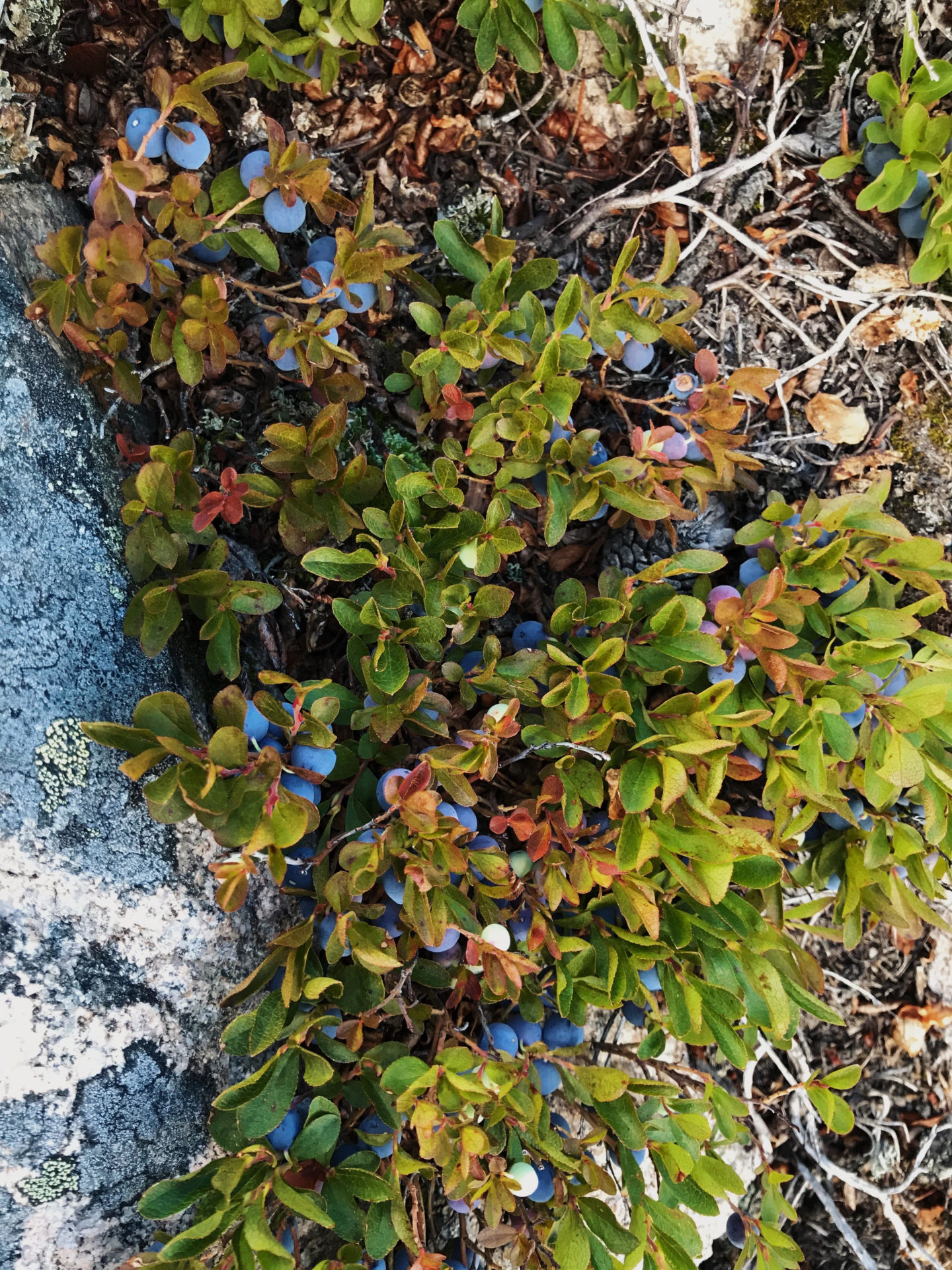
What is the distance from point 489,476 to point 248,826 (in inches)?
37.9

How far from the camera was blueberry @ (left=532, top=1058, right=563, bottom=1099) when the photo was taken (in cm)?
191

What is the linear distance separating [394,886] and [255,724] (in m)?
0.39

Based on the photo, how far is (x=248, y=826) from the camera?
5.07 ft

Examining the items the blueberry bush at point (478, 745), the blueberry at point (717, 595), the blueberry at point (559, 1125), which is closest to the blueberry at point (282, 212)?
the blueberry bush at point (478, 745)

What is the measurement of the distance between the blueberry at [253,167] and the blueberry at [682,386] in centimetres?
100

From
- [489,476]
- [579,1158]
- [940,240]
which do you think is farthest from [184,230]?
[579,1158]

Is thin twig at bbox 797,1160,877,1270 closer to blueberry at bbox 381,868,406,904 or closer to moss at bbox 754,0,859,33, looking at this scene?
blueberry at bbox 381,868,406,904

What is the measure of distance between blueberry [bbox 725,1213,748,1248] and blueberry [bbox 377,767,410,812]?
4.67ft

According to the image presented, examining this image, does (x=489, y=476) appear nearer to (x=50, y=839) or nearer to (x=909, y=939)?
(x=50, y=839)

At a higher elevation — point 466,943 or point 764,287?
point 764,287

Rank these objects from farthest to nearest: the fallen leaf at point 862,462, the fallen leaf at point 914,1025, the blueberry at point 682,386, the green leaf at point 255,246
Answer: the fallen leaf at point 914,1025, the fallen leaf at point 862,462, the blueberry at point 682,386, the green leaf at point 255,246

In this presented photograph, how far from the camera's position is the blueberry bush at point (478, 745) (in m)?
1.64

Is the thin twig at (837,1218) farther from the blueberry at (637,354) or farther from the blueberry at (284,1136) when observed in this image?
the blueberry at (637,354)

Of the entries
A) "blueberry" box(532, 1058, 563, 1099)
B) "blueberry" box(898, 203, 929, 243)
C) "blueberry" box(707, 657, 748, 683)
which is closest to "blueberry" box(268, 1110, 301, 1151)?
"blueberry" box(532, 1058, 563, 1099)
